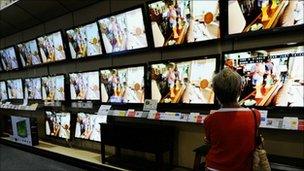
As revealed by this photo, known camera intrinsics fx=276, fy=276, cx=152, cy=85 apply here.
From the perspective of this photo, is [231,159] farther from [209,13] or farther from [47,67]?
[47,67]

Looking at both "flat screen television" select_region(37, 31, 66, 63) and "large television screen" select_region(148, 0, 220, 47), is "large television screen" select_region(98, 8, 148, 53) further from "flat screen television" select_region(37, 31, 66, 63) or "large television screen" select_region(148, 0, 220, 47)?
"flat screen television" select_region(37, 31, 66, 63)

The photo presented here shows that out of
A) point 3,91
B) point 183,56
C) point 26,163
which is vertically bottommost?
point 26,163

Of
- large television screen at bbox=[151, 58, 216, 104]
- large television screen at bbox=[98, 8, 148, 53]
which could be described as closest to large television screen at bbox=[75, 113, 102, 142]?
large television screen at bbox=[98, 8, 148, 53]

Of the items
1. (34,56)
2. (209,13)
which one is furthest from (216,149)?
(34,56)

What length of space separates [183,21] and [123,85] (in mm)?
1017

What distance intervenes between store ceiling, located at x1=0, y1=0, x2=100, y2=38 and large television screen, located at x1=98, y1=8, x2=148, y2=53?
2.44 ft

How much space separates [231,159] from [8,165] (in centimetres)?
362

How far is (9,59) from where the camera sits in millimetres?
5219

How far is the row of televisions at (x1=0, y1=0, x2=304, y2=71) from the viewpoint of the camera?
2.03m

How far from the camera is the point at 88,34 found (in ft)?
11.5

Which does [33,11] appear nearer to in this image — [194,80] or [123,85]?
[123,85]

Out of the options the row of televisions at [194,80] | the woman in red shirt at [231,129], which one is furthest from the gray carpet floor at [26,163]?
the woman in red shirt at [231,129]

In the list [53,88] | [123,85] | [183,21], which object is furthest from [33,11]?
[183,21]

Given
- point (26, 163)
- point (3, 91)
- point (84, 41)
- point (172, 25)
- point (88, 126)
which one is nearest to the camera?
point (172, 25)
